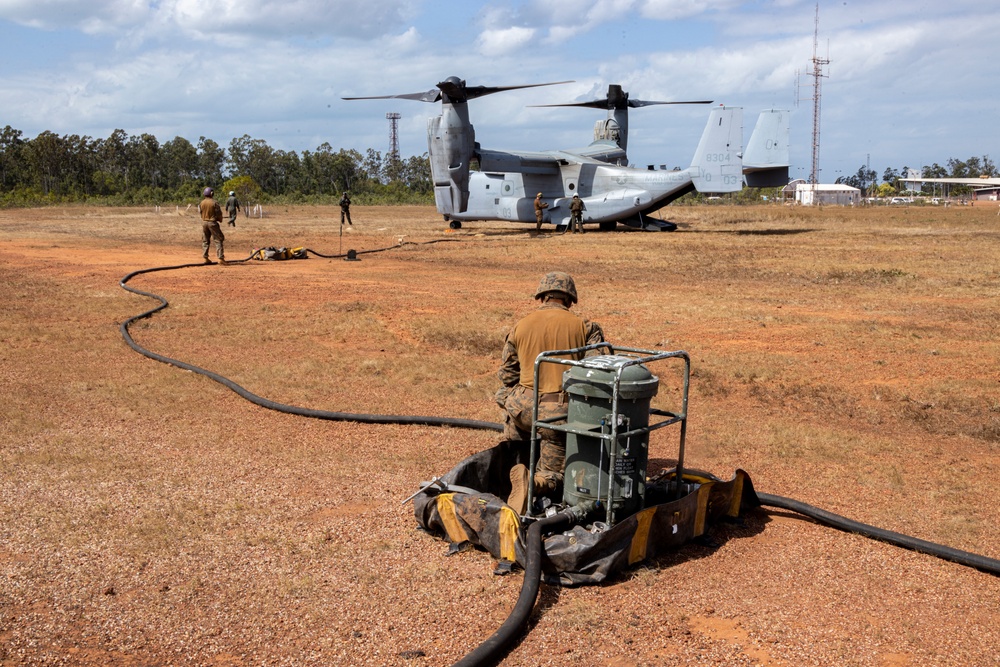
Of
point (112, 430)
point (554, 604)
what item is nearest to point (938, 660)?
point (554, 604)

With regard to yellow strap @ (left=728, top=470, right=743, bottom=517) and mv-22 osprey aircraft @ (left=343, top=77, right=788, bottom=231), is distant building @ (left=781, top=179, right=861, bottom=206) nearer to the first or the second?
mv-22 osprey aircraft @ (left=343, top=77, right=788, bottom=231)

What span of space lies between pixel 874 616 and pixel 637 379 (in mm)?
1784

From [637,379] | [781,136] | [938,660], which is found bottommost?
[938,660]

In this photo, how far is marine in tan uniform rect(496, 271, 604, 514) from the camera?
5.96m

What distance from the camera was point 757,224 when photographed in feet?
130

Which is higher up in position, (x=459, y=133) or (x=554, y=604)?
(x=459, y=133)

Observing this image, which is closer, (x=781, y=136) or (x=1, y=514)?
(x=1, y=514)

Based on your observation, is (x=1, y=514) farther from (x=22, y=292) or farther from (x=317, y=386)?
(x=22, y=292)

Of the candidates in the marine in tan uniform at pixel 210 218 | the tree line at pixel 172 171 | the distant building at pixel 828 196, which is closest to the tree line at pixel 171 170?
the tree line at pixel 172 171

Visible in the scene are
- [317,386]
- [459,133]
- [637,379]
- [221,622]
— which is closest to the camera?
[221,622]

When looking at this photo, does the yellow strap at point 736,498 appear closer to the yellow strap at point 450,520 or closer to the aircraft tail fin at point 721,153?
the yellow strap at point 450,520

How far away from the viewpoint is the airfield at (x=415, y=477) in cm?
461

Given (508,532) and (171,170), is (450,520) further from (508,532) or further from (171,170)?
(171,170)

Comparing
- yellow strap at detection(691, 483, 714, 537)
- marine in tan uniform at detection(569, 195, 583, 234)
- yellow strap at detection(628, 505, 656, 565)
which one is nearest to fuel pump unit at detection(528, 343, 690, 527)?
yellow strap at detection(628, 505, 656, 565)
